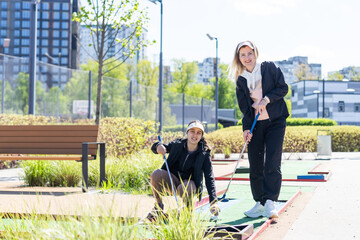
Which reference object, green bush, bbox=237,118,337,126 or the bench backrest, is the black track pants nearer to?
the bench backrest

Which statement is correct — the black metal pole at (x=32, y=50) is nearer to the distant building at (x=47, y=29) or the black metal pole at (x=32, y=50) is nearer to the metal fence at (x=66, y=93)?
the metal fence at (x=66, y=93)

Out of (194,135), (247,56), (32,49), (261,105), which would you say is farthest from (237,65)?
(32,49)

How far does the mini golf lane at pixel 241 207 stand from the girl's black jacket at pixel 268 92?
3.23 ft

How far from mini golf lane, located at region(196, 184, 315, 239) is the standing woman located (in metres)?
0.19

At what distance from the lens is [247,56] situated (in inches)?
237

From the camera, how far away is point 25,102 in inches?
667

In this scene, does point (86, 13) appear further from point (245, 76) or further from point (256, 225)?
point (256, 225)

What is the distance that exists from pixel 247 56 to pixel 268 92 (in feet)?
1.48

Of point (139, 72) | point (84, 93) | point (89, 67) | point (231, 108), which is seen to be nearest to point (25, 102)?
point (84, 93)

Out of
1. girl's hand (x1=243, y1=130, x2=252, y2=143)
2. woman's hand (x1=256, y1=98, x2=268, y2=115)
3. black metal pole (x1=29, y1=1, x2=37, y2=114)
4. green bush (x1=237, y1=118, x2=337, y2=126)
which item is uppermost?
black metal pole (x1=29, y1=1, x2=37, y2=114)

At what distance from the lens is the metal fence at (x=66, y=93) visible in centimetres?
1623

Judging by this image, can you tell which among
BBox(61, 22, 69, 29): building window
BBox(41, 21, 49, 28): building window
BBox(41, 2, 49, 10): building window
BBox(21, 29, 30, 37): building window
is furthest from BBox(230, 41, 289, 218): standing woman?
BBox(21, 29, 30, 37): building window

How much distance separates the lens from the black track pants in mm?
5906

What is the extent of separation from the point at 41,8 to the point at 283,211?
139959 millimetres
